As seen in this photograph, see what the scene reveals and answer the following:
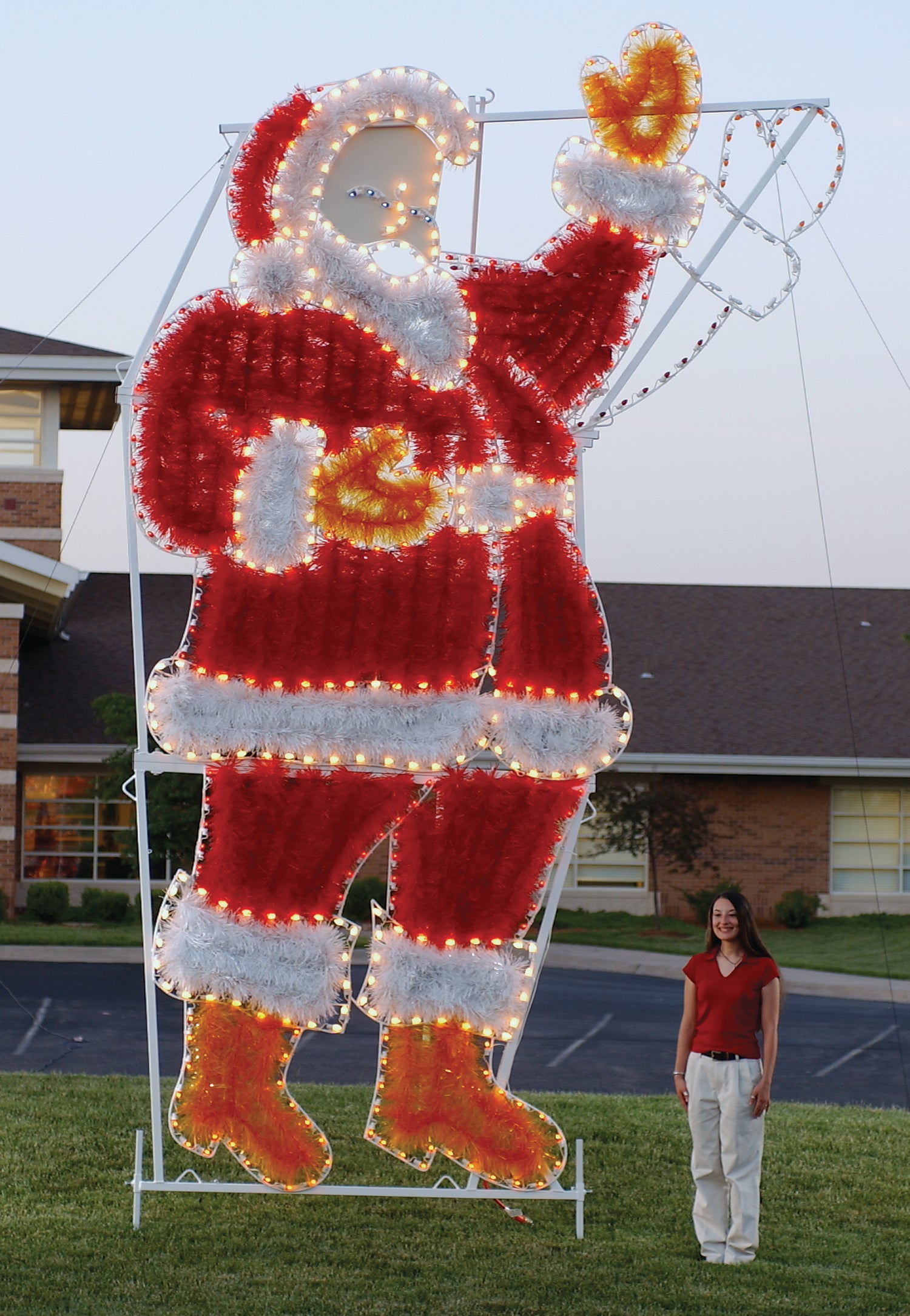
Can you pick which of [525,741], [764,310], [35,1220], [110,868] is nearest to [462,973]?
[525,741]

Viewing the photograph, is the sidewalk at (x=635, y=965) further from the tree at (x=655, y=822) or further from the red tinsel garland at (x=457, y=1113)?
the red tinsel garland at (x=457, y=1113)

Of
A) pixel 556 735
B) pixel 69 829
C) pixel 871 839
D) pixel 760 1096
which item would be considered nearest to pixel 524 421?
pixel 556 735

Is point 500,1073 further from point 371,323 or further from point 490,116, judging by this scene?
point 490,116

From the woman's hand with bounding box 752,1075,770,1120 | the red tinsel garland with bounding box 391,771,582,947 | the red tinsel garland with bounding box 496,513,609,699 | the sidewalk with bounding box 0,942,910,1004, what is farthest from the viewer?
the sidewalk with bounding box 0,942,910,1004

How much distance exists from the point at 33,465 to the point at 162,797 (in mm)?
7095

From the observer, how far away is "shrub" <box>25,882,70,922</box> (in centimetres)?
2052

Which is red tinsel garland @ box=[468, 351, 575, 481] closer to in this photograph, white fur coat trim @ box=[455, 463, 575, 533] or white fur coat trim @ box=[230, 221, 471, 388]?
white fur coat trim @ box=[455, 463, 575, 533]

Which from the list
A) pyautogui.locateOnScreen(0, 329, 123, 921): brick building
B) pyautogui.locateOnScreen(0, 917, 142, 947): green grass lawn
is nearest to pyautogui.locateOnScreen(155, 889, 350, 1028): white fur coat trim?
pyautogui.locateOnScreen(0, 917, 142, 947): green grass lawn

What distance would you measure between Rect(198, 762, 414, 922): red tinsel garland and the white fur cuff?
0.26 feet

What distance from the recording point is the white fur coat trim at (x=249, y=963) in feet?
21.0

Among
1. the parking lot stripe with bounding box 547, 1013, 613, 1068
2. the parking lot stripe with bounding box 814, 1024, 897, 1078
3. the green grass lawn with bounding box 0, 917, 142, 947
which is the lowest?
the parking lot stripe with bounding box 814, 1024, 897, 1078

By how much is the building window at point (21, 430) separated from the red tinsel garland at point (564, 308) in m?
18.2

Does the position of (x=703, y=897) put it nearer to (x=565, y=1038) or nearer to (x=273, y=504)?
→ (x=565, y=1038)

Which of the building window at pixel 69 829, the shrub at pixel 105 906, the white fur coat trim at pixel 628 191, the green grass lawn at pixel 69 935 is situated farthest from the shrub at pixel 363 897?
the white fur coat trim at pixel 628 191
